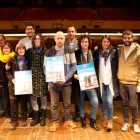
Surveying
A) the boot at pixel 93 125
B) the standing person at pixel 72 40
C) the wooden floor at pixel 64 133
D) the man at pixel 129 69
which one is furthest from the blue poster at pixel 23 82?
the man at pixel 129 69

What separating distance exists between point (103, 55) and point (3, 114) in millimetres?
2226

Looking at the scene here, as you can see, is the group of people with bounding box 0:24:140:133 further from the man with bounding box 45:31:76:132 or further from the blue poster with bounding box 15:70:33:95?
the blue poster with bounding box 15:70:33:95

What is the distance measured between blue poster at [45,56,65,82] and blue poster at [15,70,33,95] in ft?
1.18

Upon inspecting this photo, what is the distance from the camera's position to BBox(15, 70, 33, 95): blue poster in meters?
2.24

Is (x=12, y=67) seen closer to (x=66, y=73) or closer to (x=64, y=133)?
(x=66, y=73)

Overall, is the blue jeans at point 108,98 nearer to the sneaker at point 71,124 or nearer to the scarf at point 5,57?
the sneaker at point 71,124

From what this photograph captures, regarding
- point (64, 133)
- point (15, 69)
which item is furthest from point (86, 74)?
point (15, 69)

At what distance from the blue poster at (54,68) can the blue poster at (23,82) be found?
1.18 ft

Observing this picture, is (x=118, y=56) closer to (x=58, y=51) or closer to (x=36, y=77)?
(x=58, y=51)

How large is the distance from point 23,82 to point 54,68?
574mm

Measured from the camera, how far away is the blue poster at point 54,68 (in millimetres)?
2090

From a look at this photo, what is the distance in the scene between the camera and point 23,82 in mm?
2260

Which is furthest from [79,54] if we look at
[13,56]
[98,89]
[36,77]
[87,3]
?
[87,3]

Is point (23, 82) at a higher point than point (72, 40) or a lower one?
lower
